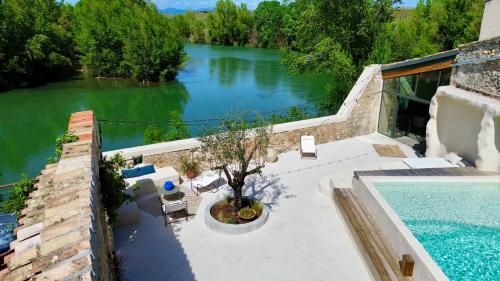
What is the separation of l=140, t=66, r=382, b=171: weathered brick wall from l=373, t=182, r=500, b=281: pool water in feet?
12.4

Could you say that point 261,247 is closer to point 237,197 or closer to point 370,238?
point 237,197

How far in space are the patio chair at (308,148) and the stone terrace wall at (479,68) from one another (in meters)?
4.43

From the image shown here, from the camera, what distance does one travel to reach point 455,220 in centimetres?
727

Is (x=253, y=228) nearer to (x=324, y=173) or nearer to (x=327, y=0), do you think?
(x=324, y=173)

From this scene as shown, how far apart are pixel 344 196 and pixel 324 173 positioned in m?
1.98

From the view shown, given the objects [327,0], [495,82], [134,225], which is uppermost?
[327,0]

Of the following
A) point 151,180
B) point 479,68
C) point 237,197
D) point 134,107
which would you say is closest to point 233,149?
point 237,197

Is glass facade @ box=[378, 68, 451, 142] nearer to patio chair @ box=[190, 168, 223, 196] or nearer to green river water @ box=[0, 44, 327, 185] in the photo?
patio chair @ box=[190, 168, 223, 196]

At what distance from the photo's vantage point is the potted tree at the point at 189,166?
9695 mm

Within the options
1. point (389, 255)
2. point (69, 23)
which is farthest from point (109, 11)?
point (389, 255)

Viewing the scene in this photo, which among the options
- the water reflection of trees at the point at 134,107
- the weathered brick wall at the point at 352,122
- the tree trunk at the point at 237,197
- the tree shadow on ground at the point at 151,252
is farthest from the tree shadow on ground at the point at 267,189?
the water reflection of trees at the point at 134,107

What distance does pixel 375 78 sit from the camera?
42.1 feet

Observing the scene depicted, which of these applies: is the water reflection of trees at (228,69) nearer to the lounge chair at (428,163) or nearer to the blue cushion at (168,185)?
the lounge chair at (428,163)

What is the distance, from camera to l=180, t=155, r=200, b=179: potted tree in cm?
970
